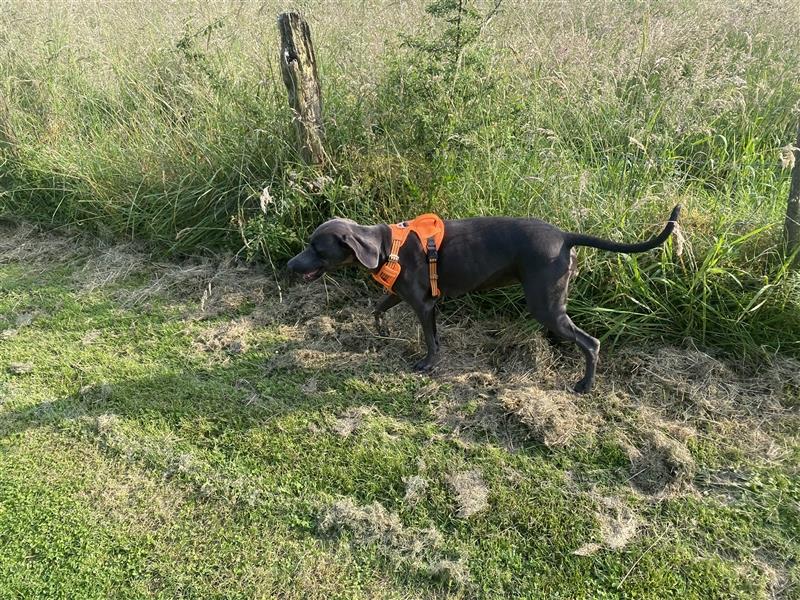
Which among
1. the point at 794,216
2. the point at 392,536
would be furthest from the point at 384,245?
the point at 794,216

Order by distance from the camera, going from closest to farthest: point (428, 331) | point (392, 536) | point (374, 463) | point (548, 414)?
point (392, 536) < point (374, 463) < point (548, 414) < point (428, 331)

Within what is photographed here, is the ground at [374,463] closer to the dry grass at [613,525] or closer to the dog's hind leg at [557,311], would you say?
the dry grass at [613,525]

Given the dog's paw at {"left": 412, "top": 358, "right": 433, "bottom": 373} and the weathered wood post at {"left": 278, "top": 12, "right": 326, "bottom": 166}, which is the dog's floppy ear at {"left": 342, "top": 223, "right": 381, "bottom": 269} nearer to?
the dog's paw at {"left": 412, "top": 358, "right": 433, "bottom": 373}

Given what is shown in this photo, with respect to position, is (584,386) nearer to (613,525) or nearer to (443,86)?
(613,525)

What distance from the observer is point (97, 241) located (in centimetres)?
441

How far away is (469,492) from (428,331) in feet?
3.16

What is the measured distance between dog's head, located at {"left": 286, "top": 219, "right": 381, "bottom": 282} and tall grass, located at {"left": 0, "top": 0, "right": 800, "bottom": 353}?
2.57 ft

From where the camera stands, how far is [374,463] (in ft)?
8.00

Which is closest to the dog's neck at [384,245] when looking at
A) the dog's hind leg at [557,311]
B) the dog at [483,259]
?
the dog at [483,259]

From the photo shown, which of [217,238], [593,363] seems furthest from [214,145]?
[593,363]

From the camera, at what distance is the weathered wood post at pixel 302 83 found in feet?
11.2

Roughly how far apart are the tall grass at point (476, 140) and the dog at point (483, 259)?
0.42 meters

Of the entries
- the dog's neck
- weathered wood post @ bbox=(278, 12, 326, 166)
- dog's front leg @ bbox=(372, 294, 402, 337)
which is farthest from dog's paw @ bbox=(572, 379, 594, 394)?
weathered wood post @ bbox=(278, 12, 326, 166)

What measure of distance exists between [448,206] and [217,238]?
1.86m
